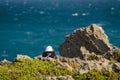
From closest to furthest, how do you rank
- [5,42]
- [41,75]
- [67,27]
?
[41,75] → [5,42] → [67,27]

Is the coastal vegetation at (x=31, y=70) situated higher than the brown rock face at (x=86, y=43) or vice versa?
the brown rock face at (x=86, y=43)

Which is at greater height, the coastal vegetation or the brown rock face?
the brown rock face

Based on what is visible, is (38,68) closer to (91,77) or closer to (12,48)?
(91,77)

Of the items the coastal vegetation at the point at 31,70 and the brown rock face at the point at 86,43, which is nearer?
the coastal vegetation at the point at 31,70

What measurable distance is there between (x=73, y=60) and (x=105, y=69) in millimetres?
6371

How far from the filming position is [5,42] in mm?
137625

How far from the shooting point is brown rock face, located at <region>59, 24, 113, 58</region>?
42281mm

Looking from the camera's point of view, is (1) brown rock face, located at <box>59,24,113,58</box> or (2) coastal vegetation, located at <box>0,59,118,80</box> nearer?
(2) coastal vegetation, located at <box>0,59,118,80</box>

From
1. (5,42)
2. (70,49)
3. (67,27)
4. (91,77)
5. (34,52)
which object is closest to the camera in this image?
(91,77)

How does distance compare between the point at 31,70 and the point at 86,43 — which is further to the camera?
the point at 86,43

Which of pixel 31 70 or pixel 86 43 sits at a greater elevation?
pixel 86 43

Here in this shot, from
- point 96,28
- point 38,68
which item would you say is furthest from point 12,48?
point 38,68

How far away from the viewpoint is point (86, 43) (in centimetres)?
4353

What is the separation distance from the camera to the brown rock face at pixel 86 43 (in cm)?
4228
